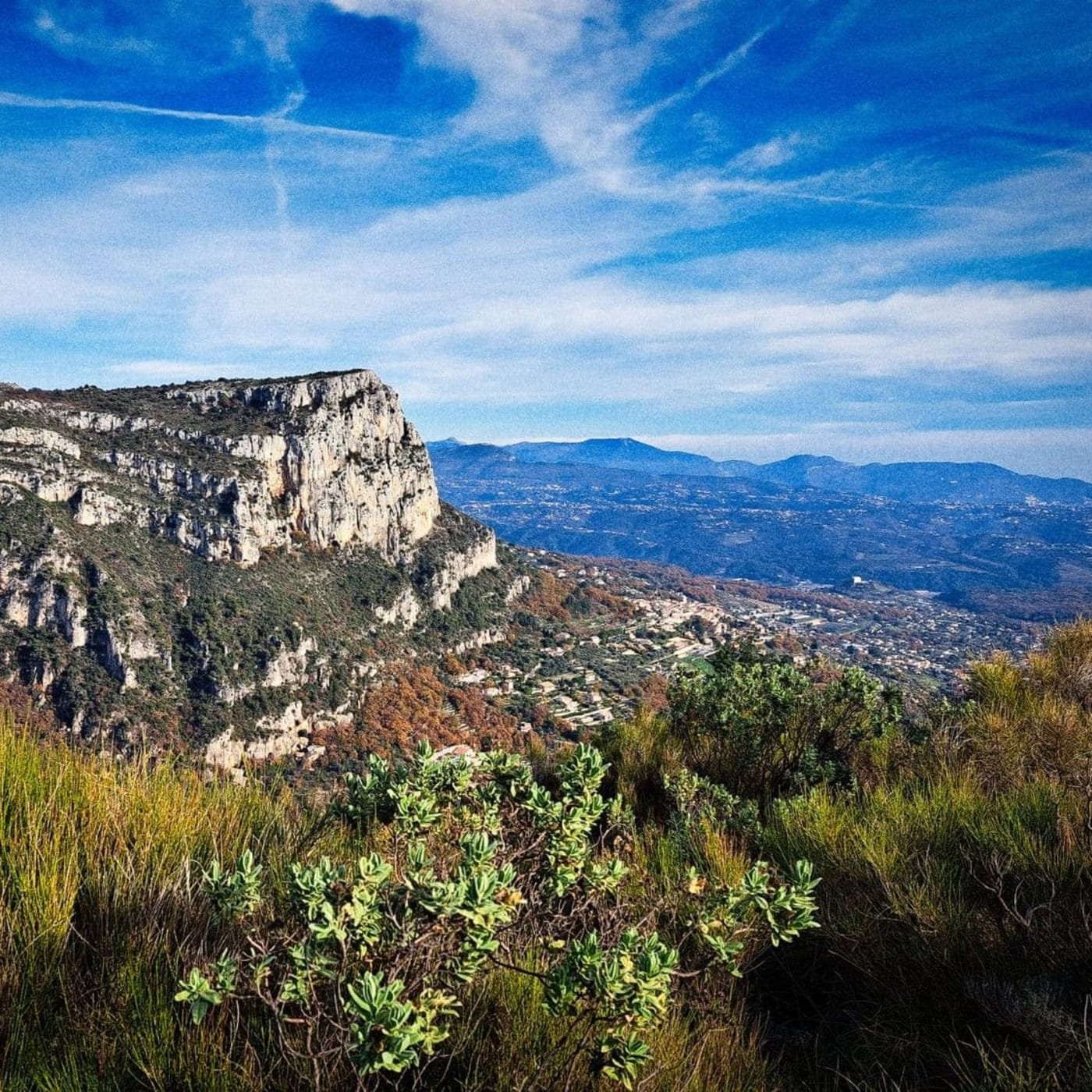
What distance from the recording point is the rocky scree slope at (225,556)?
41.9m

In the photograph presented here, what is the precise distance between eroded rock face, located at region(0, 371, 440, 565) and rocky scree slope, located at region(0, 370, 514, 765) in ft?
0.60

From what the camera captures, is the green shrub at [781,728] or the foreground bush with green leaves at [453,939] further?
the green shrub at [781,728]

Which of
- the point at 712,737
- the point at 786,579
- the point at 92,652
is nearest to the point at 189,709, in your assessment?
the point at 92,652

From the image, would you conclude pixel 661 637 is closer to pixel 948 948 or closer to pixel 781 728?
pixel 781 728

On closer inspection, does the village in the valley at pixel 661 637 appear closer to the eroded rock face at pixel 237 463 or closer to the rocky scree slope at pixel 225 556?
the rocky scree slope at pixel 225 556

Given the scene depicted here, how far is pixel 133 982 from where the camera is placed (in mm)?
1650

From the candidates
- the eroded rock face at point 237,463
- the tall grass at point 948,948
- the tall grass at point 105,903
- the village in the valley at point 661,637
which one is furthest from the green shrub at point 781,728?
the eroded rock face at point 237,463

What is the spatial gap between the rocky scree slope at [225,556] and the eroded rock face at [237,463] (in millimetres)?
182

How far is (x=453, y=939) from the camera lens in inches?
65.9

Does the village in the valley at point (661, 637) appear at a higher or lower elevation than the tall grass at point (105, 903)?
lower

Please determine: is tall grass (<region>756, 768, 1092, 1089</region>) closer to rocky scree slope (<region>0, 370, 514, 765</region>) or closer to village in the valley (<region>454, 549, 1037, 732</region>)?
village in the valley (<region>454, 549, 1037, 732</region>)

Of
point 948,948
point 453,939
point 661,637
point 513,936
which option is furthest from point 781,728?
point 661,637

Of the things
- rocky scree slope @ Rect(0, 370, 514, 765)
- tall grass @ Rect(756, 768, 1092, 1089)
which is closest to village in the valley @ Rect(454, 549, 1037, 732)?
rocky scree slope @ Rect(0, 370, 514, 765)

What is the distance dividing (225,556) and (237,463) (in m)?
11.0
